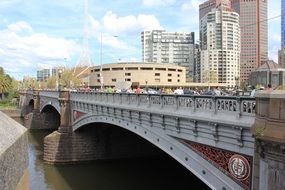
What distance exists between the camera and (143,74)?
134m

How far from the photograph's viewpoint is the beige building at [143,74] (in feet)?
438

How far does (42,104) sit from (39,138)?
12.6 metres

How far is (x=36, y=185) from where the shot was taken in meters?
29.1

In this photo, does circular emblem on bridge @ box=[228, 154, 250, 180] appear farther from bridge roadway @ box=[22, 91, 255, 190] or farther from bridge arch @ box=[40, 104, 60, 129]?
bridge arch @ box=[40, 104, 60, 129]

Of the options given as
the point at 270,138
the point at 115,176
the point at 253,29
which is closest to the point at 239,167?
the point at 270,138

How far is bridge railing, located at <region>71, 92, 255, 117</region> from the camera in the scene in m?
12.5

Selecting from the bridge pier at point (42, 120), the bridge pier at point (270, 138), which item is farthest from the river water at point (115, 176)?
the bridge pier at point (42, 120)

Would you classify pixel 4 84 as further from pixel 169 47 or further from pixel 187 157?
pixel 187 157

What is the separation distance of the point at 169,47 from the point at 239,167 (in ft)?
515

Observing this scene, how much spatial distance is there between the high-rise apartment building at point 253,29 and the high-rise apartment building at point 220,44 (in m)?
7.46

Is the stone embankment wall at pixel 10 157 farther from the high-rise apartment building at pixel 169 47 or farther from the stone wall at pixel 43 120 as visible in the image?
the high-rise apartment building at pixel 169 47

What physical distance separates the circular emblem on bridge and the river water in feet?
44.2

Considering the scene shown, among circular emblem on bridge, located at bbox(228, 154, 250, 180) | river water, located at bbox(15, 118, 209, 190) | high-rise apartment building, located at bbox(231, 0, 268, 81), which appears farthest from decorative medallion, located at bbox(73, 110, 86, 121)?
high-rise apartment building, located at bbox(231, 0, 268, 81)

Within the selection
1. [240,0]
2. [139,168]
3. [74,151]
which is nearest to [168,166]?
[139,168]
